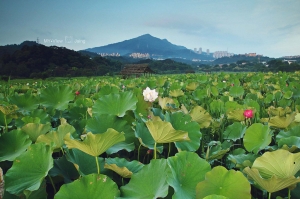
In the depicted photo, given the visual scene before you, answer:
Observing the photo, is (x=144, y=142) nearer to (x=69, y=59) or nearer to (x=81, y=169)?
(x=81, y=169)

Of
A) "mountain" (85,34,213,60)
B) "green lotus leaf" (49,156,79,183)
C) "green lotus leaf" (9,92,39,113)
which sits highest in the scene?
"mountain" (85,34,213,60)

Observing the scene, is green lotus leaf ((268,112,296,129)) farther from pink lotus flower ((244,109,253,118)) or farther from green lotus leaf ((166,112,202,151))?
green lotus leaf ((166,112,202,151))

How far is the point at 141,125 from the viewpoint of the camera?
674 mm

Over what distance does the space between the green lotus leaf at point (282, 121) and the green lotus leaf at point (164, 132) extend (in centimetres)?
49

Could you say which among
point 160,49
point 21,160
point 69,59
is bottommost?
point 21,160

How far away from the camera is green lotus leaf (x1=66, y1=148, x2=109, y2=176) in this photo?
1.75 feet

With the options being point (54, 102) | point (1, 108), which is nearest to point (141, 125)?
point (1, 108)

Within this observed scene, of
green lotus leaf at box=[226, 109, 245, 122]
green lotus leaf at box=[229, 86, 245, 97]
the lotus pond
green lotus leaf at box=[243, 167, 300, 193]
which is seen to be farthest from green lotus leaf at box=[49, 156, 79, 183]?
green lotus leaf at box=[229, 86, 245, 97]

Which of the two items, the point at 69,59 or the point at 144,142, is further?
the point at 69,59

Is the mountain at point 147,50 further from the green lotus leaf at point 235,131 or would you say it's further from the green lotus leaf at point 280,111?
the green lotus leaf at point 235,131

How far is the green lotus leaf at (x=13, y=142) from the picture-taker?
64 centimetres

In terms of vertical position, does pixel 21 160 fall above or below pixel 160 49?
below

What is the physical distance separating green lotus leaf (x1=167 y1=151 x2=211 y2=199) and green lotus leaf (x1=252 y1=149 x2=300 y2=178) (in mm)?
104

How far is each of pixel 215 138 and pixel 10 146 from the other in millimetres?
717
